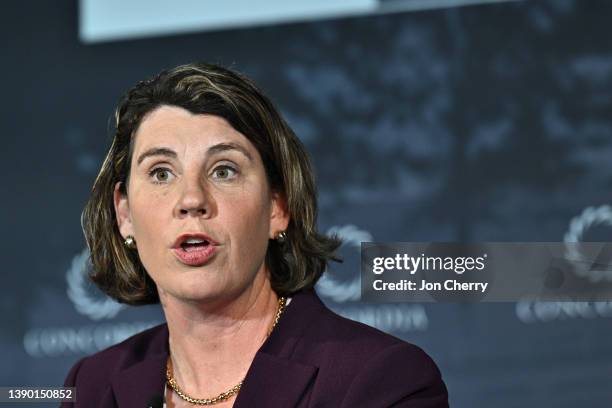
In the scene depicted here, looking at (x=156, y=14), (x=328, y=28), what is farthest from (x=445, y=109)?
(x=156, y=14)

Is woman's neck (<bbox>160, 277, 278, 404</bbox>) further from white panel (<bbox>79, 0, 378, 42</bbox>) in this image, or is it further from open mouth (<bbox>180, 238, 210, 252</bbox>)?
white panel (<bbox>79, 0, 378, 42</bbox>)

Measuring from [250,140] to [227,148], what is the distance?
0.06 meters

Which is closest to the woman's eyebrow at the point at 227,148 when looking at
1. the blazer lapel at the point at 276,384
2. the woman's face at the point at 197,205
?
the woman's face at the point at 197,205

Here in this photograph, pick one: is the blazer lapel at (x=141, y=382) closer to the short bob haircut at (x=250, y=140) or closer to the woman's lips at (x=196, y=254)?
the short bob haircut at (x=250, y=140)

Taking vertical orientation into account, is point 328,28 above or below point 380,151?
above

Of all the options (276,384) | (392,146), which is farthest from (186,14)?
(276,384)

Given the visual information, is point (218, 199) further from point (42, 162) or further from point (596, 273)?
point (42, 162)

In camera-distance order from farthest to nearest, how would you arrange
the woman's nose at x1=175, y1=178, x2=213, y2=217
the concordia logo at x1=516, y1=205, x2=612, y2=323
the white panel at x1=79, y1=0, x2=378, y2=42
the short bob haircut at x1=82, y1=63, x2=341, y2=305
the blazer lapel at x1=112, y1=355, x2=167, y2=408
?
the white panel at x1=79, y1=0, x2=378, y2=42
the concordia logo at x1=516, y1=205, x2=612, y2=323
the blazer lapel at x1=112, y1=355, x2=167, y2=408
the short bob haircut at x1=82, y1=63, x2=341, y2=305
the woman's nose at x1=175, y1=178, x2=213, y2=217

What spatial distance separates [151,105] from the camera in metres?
1.92

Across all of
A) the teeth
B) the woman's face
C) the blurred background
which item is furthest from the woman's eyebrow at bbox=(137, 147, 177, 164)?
the blurred background

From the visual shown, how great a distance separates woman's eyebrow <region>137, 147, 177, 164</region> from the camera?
182cm

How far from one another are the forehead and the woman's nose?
8 cm

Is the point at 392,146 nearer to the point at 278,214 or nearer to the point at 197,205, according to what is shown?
the point at 278,214

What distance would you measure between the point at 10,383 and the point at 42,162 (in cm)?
66
